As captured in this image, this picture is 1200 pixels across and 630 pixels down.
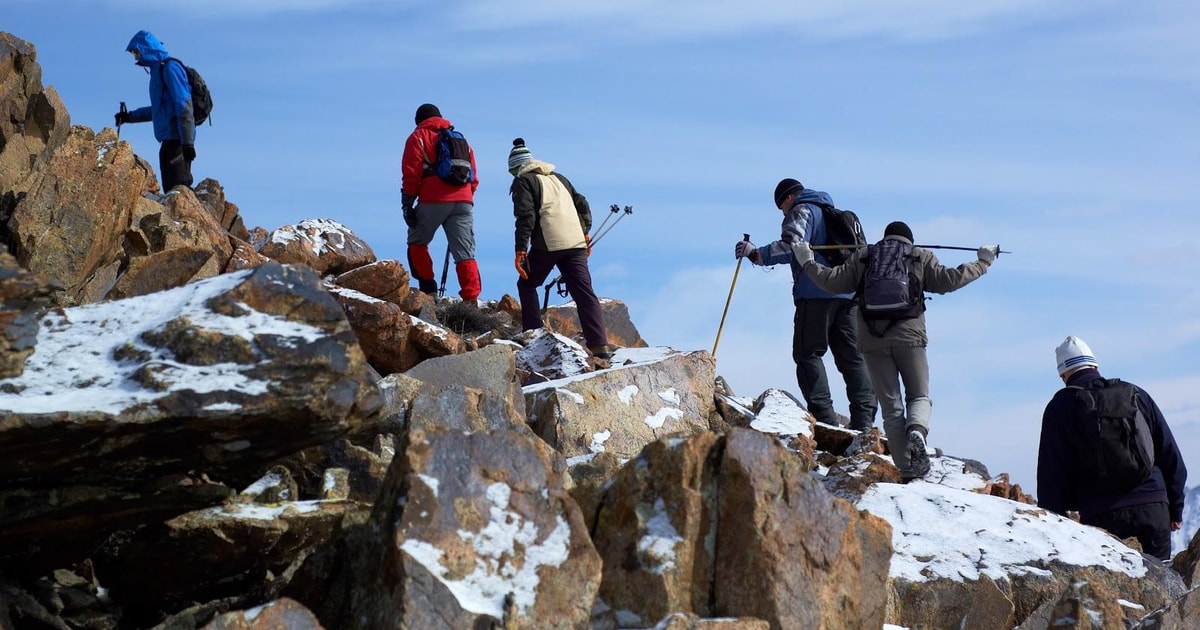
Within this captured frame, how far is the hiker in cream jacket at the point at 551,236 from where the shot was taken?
48.7ft

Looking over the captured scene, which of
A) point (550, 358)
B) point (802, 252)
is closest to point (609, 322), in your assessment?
point (550, 358)

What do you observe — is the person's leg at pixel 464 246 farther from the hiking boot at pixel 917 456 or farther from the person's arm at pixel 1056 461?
the person's arm at pixel 1056 461

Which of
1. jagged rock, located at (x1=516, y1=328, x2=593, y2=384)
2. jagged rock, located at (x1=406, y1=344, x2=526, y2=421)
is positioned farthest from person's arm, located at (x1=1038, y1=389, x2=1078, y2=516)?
jagged rock, located at (x1=516, y1=328, x2=593, y2=384)

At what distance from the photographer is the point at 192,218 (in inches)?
595

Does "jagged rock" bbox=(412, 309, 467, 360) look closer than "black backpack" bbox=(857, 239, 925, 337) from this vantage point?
No

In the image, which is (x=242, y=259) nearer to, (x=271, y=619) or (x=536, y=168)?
(x=536, y=168)

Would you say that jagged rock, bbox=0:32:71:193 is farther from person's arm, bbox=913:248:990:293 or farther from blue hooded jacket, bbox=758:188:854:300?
person's arm, bbox=913:248:990:293

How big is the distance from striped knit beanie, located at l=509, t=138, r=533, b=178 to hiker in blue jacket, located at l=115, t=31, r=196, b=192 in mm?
4658

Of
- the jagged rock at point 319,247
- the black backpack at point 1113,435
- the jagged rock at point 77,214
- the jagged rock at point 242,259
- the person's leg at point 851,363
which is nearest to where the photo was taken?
the black backpack at point 1113,435

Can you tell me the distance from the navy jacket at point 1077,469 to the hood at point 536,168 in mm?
6741

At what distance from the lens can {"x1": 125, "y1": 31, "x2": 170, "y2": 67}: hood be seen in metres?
17.2

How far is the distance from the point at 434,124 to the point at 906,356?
744 cm

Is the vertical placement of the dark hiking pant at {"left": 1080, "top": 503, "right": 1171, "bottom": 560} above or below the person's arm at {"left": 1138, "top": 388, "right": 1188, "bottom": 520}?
Answer: below

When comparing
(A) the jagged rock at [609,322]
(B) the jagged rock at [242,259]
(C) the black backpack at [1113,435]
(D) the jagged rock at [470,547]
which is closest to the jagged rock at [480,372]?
(B) the jagged rock at [242,259]
